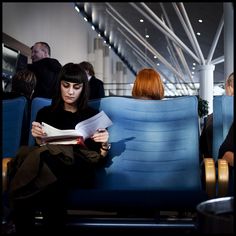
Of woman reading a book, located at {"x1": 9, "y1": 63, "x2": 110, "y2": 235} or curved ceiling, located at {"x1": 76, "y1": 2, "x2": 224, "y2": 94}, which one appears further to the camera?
curved ceiling, located at {"x1": 76, "y1": 2, "x2": 224, "y2": 94}

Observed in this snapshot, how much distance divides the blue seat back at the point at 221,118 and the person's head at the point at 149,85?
43 cm

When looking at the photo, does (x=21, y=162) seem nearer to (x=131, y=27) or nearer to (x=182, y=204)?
(x=182, y=204)

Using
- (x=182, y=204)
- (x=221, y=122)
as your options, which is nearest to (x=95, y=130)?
(x=182, y=204)

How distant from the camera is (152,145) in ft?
9.24

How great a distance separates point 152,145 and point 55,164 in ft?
2.55

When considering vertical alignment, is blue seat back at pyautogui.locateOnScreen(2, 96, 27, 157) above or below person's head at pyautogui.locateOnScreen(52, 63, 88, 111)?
below

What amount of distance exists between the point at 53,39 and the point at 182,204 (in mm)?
11790

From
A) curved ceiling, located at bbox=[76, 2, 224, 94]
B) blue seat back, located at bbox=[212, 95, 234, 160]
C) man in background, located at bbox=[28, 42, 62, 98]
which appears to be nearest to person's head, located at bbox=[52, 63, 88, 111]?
blue seat back, located at bbox=[212, 95, 234, 160]

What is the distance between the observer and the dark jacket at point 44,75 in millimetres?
4551

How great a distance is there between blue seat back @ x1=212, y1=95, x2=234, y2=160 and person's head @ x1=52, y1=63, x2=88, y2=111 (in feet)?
3.34

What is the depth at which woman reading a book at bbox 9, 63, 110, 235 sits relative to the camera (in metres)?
2.15

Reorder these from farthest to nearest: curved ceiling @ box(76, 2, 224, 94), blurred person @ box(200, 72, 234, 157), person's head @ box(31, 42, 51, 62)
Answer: curved ceiling @ box(76, 2, 224, 94), person's head @ box(31, 42, 51, 62), blurred person @ box(200, 72, 234, 157)

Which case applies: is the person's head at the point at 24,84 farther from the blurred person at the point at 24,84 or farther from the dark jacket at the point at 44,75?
the dark jacket at the point at 44,75

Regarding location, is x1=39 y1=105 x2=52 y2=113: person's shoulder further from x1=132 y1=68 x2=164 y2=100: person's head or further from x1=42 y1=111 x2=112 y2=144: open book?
x1=132 y1=68 x2=164 y2=100: person's head
